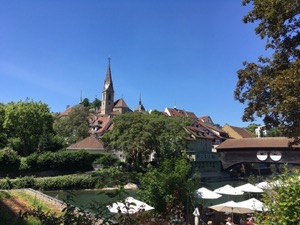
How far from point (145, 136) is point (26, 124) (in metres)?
16.1

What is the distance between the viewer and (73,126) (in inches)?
3142

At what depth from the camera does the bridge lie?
2064 inches

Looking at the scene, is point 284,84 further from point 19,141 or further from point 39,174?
point 19,141

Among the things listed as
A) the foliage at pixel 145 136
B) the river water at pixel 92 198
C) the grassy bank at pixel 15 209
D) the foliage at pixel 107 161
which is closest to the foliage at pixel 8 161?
the river water at pixel 92 198

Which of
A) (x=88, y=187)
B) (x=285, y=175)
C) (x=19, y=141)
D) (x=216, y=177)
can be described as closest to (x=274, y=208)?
(x=285, y=175)

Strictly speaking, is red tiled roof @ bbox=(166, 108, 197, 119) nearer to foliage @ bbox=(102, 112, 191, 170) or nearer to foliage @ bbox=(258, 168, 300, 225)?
foliage @ bbox=(102, 112, 191, 170)

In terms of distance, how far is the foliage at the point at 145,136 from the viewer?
45.2 metres

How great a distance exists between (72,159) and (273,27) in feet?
125

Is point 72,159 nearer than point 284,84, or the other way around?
point 284,84

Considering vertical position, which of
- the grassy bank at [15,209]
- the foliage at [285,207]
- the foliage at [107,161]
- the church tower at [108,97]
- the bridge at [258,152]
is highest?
the church tower at [108,97]

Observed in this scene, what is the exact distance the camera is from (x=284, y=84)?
976 centimetres

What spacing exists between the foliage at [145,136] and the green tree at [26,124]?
8993 mm

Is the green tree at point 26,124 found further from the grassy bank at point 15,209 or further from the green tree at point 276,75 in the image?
the green tree at point 276,75

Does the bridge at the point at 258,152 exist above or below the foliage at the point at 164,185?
above
